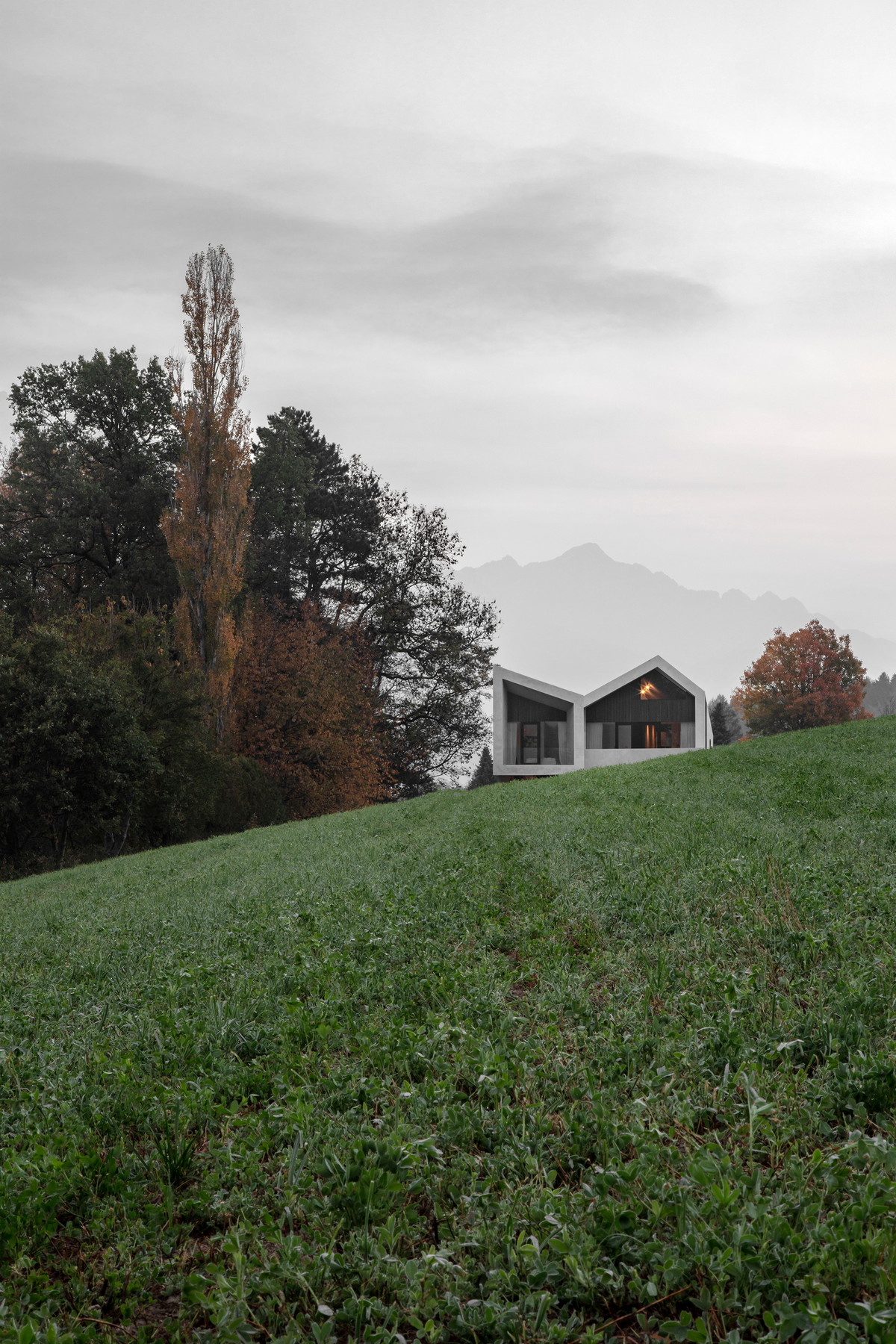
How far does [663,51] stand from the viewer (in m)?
15.4

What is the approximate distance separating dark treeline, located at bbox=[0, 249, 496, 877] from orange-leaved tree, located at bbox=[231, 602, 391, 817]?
0.31ft

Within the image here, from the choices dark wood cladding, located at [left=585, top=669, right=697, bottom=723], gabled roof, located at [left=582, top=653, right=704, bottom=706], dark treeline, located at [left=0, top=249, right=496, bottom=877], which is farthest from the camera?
dark wood cladding, located at [left=585, top=669, right=697, bottom=723]

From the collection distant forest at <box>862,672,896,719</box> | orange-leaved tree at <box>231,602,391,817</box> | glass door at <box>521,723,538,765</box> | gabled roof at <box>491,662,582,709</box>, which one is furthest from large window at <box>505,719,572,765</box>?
distant forest at <box>862,672,896,719</box>

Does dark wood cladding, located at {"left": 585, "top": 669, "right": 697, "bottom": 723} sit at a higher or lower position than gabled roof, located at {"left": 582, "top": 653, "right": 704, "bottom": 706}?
lower

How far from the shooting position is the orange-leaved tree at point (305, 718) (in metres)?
32.7

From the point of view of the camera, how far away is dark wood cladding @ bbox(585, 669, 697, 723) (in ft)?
141

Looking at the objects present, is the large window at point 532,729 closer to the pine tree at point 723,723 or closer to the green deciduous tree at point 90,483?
the green deciduous tree at point 90,483

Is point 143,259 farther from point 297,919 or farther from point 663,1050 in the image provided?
point 663,1050

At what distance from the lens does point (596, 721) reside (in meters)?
44.1

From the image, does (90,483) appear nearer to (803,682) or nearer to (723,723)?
(803,682)

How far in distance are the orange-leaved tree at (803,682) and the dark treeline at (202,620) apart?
32.7 m

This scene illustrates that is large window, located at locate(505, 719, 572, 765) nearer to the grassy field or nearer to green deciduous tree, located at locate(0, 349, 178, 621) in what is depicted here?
green deciduous tree, located at locate(0, 349, 178, 621)

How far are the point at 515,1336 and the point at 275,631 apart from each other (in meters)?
35.1

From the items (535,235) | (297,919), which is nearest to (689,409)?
(535,235)
